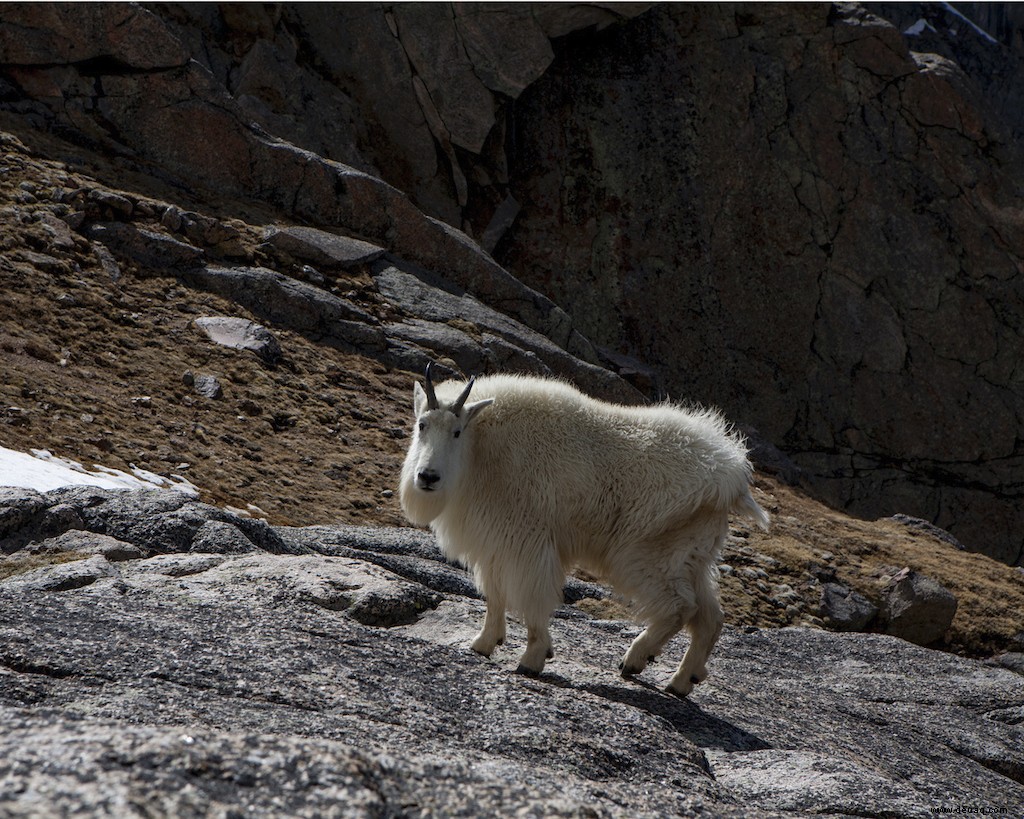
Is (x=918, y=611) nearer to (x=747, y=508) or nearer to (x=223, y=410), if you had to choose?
(x=747, y=508)

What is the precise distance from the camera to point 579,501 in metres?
6.44

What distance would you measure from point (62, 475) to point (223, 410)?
336cm

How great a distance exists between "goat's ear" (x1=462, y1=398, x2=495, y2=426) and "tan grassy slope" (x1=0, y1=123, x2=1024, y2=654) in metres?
3.38

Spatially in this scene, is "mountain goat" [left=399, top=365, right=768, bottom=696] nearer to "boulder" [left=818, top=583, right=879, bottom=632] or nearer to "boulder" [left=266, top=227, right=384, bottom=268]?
"boulder" [left=818, top=583, right=879, bottom=632]

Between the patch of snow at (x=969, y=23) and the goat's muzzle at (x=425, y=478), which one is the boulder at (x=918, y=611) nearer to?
the goat's muzzle at (x=425, y=478)

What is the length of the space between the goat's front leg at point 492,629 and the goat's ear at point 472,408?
110 cm

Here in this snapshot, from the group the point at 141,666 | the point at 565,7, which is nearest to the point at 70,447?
the point at 141,666

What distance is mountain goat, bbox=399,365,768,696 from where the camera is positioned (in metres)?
6.19

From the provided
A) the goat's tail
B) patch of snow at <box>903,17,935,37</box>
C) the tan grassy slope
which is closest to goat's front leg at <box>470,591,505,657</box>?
the goat's tail

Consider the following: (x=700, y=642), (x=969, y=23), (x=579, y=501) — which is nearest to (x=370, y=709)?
(x=579, y=501)

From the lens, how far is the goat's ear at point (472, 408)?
645 centimetres

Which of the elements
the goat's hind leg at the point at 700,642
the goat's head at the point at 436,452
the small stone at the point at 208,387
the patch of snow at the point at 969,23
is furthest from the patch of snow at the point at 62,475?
the patch of snow at the point at 969,23

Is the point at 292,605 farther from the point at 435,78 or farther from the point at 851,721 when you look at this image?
the point at 435,78

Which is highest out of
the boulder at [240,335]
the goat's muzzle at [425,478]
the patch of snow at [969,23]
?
the patch of snow at [969,23]
